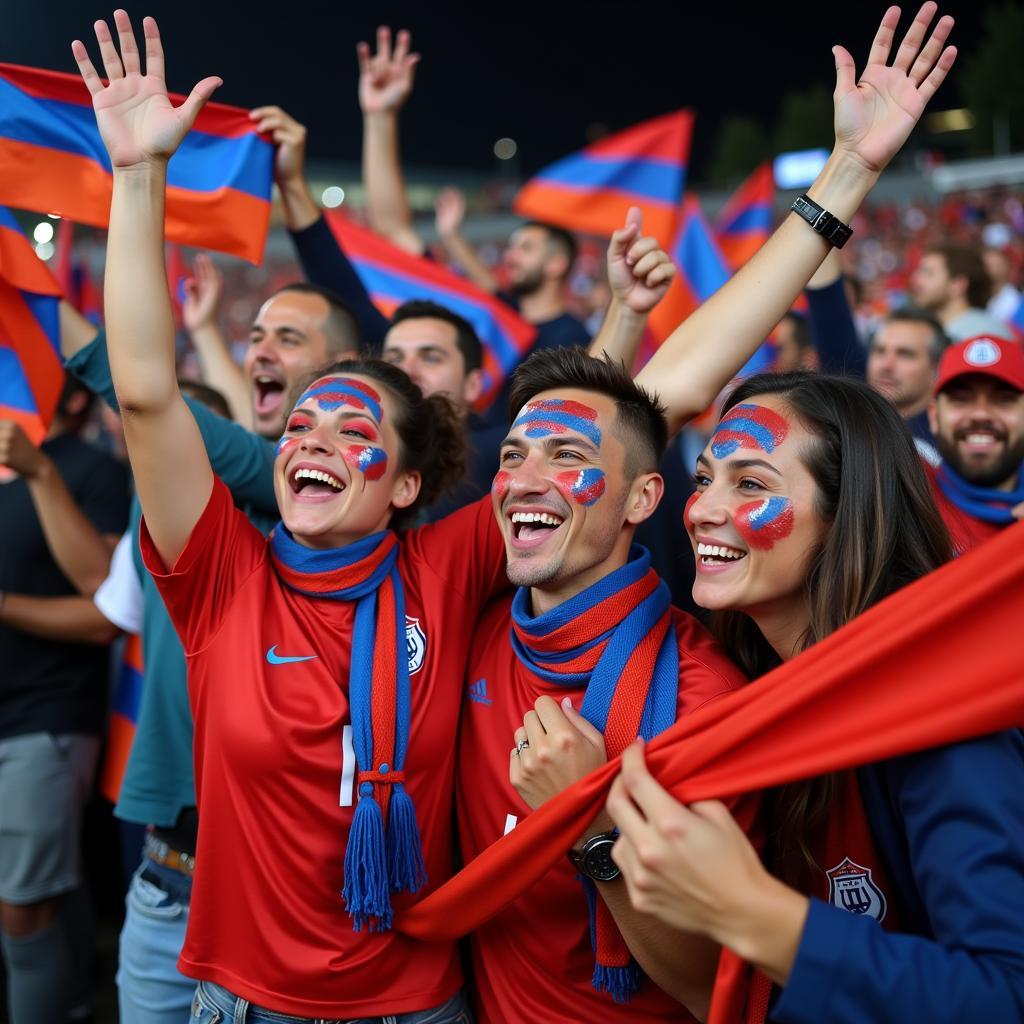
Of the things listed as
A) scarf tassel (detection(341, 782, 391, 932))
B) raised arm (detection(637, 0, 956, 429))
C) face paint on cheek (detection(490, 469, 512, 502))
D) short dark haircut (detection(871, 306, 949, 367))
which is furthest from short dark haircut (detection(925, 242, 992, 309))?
scarf tassel (detection(341, 782, 391, 932))

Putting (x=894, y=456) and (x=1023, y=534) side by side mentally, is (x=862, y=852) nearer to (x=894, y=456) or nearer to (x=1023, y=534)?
(x=1023, y=534)

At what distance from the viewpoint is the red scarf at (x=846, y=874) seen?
1.85m

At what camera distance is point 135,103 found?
227 cm

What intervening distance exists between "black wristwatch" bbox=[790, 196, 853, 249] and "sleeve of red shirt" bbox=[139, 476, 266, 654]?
1432 mm

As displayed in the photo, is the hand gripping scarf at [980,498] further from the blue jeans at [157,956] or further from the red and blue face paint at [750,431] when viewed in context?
the blue jeans at [157,956]

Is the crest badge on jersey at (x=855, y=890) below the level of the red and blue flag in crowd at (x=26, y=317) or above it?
below

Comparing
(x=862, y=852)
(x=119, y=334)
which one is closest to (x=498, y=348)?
(x=119, y=334)

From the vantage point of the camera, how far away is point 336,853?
7.17ft

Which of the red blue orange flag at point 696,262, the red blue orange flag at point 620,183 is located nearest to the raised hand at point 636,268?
the red blue orange flag at point 620,183

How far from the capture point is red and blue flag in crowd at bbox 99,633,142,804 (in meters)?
3.83

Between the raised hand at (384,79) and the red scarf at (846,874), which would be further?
the raised hand at (384,79)

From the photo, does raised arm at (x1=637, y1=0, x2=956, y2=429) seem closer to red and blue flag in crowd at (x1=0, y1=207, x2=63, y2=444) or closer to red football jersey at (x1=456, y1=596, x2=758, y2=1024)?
red football jersey at (x1=456, y1=596, x2=758, y2=1024)

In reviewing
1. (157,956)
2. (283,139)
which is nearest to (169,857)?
(157,956)

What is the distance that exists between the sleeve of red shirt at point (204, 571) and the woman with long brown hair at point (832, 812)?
3.19 feet
